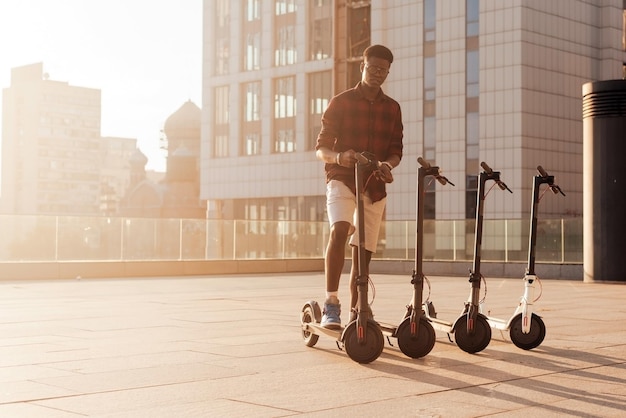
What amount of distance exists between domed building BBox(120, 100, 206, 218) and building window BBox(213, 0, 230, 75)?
4168cm

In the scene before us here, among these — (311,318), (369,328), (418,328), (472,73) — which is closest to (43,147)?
(472,73)

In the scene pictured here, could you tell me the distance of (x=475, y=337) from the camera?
7.27 metres

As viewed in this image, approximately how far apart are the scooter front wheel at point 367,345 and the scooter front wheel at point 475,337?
108cm

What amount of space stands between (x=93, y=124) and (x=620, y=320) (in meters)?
179

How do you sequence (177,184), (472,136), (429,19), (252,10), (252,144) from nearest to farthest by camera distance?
(472,136) → (429,19) → (252,10) → (252,144) → (177,184)

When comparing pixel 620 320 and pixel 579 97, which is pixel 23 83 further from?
pixel 620 320

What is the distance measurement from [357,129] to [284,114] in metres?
52.2

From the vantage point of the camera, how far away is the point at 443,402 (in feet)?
16.6

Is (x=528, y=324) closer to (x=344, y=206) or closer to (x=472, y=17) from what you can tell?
(x=344, y=206)

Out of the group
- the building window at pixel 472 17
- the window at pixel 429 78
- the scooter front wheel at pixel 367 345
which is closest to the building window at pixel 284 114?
the window at pixel 429 78

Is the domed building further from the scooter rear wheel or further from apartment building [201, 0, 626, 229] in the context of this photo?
the scooter rear wheel

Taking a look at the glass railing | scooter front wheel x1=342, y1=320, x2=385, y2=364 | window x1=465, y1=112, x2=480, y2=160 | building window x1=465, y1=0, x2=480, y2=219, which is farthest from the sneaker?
window x1=465, y1=112, x2=480, y2=160

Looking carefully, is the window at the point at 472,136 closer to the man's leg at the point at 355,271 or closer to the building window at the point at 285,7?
the building window at the point at 285,7

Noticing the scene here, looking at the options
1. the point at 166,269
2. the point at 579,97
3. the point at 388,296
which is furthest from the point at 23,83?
the point at 388,296
